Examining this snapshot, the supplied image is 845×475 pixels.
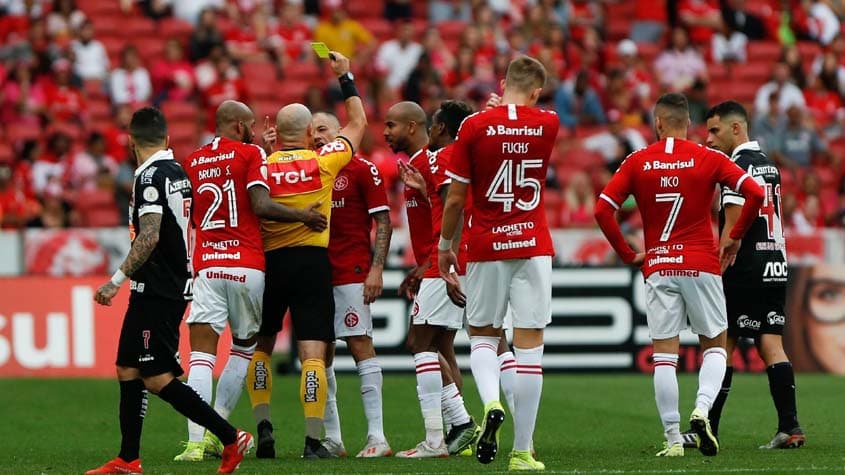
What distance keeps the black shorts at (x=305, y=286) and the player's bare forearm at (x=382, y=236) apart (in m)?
0.36

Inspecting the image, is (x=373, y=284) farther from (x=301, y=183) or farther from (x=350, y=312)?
(x=301, y=183)

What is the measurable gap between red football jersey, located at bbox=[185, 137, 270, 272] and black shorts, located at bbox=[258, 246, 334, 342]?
19 cm

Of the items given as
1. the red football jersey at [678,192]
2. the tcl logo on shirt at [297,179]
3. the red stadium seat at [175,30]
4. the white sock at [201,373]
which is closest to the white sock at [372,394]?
the white sock at [201,373]

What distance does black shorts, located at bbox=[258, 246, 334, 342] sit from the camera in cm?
1050

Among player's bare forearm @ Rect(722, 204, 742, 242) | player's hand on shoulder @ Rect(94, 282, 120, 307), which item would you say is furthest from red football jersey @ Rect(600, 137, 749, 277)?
player's hand on shoulder @ Rect(94, 282, 120, 307)

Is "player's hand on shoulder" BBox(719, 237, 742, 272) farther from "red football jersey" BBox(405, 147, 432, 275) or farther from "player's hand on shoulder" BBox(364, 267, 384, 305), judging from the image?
"player's hand on shoulder" BBox(364, 267, 384, 305)

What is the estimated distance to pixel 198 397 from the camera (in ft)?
30.6

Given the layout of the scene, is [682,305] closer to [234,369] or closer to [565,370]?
[234,369]

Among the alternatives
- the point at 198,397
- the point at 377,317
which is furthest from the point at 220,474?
the point at 377,317

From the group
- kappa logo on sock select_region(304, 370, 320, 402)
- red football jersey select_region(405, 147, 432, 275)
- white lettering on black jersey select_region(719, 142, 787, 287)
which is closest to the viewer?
kappa logo on sock select_region(304, 370, 320, 402)

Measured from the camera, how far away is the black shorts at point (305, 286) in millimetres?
10500

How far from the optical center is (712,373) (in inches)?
402

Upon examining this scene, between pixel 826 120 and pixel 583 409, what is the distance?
529 inches

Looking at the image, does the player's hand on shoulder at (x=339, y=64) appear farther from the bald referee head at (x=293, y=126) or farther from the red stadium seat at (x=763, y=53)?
the red stadium seat at (x=763, y=53)
